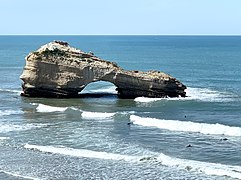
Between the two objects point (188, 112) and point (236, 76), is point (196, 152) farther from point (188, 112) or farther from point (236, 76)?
point (236, 76)

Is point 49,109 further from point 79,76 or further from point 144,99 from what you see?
point 144,99

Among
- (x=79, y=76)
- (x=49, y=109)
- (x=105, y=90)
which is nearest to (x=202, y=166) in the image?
(x=49, y=109)

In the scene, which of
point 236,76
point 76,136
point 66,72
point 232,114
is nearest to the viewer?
point 76,136

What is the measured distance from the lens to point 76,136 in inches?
1577

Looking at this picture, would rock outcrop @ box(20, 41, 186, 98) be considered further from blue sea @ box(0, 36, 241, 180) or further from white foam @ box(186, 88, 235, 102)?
white foam @ box(186, 88, 235, 102)

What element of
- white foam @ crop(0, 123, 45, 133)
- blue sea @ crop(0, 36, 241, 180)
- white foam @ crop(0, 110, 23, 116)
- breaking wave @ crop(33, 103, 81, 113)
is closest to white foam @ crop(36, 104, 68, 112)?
breaking wave @ crop(33, 103, 81, 113)

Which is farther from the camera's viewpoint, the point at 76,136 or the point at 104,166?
the point at 76,136

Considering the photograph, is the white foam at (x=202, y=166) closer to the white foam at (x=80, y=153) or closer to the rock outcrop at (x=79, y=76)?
the white foam at (x=80, y=153)

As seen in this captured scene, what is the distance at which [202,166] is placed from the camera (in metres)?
30.7

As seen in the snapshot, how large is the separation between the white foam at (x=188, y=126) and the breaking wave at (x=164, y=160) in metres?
9.34

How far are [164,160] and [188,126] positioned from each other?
11.4 metres

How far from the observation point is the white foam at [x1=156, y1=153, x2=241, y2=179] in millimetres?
29297

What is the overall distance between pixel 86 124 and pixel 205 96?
822 inches

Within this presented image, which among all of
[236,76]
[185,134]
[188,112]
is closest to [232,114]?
[188,112]
